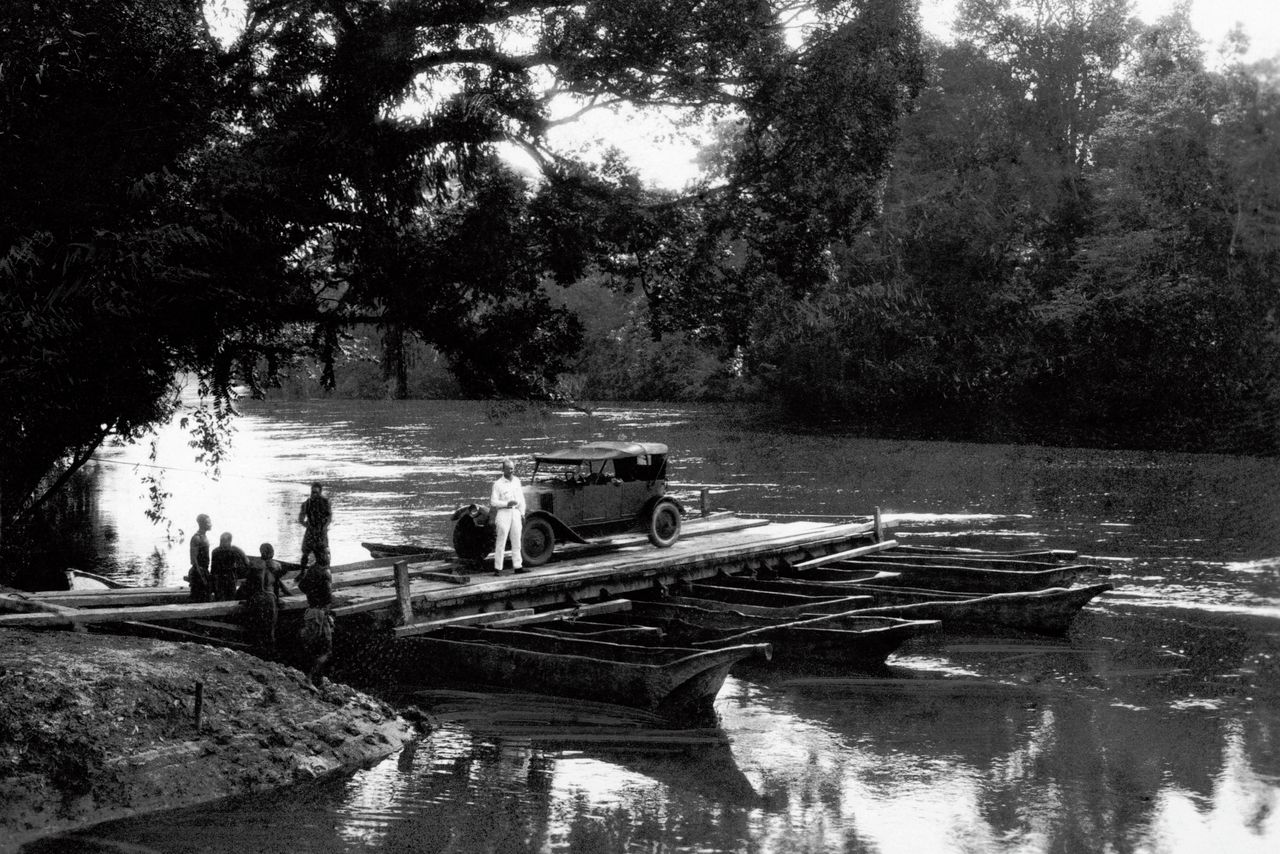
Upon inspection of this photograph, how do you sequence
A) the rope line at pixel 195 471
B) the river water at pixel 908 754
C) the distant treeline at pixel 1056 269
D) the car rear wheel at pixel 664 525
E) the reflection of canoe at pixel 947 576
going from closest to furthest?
the river water at pixel 908 754 → the car rear wheel at pixel 664 525 → the reflection of canoe at pixel 947 576 → the rope line at pixel 195 471 → the distant treeline at pixel 1056 269

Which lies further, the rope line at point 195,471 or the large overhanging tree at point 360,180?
the rope line at point 195,471

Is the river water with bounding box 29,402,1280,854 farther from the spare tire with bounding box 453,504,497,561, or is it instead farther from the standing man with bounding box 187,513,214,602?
the spare tire with bounding box 453,504,497,561

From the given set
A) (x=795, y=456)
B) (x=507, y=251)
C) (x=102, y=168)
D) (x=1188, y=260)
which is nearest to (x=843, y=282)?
(x=795, y=456)

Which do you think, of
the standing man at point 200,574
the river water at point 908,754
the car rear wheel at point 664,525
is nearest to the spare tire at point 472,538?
the car rear wheel at point 664,525

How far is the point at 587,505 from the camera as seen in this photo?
17.8 metres

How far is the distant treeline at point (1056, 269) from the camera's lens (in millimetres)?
45000

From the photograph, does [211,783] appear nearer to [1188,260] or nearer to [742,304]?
[742,304]

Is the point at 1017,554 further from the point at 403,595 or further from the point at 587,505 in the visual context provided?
the point at 403,595

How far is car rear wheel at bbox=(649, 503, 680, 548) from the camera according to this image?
736 inches

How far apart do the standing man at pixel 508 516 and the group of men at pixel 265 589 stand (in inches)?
96.1

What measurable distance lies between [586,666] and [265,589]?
3.55 m

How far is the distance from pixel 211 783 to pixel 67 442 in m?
8.40

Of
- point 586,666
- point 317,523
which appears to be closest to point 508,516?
point 317,523

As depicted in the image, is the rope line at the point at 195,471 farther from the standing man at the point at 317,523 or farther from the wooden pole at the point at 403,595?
the wooden pole at the point at 403,595
